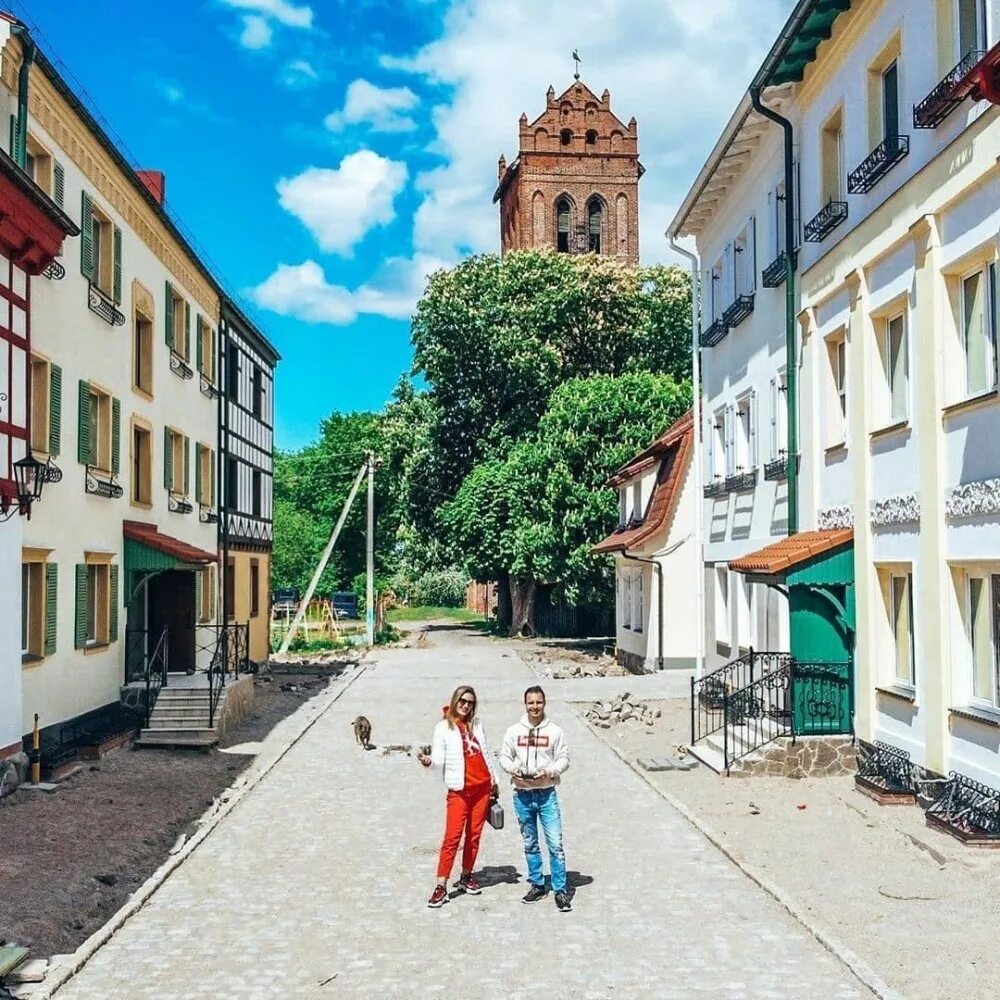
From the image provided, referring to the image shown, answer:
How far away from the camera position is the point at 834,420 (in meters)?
15.2

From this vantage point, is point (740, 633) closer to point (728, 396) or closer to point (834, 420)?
point (728, 396)

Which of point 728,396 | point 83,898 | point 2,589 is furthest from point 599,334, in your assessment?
point 83,898

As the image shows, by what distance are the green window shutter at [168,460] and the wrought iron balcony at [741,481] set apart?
401 inches

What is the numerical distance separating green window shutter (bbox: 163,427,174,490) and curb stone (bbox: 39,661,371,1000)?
17.9 ft

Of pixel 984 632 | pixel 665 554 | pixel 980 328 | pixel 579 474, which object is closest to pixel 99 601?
pixel 984 632

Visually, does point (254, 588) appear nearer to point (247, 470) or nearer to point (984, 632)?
point (247, 470)

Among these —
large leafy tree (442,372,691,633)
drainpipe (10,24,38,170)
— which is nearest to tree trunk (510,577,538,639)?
large leafy tree (442,372,691,633)

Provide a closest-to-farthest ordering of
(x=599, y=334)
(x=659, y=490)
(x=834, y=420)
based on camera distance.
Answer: (x=834, y=420) → (x=659, y=490) → (x=599, y=334)

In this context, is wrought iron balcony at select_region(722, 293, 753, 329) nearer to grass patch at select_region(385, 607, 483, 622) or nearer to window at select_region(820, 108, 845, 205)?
window at select_region(820, 108, 845, 205)

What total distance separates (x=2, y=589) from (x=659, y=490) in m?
19.2

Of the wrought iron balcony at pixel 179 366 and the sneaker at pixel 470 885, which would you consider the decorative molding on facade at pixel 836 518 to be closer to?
the sneaker at pixel 470 885

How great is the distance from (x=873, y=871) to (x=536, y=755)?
313 cm

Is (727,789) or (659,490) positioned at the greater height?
(659,490)

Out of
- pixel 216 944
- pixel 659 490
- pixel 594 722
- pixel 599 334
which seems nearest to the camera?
pixel 216 944
